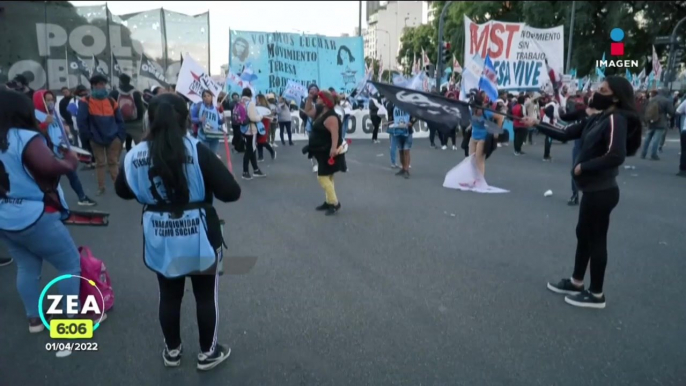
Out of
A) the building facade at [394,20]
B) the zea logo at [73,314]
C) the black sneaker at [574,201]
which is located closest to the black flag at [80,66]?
the zea logo at [73,314]

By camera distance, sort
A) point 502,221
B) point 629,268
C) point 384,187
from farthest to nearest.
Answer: point 384,187 < point 502,221 < point 629,268

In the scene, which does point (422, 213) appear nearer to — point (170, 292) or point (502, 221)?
point (502, 221)

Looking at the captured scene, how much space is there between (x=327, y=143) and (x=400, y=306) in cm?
371

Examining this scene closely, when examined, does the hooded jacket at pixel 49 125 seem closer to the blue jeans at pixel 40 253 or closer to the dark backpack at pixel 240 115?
the blue jeans at pixel 40 253

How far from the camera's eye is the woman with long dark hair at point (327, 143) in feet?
24.6

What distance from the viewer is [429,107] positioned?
5.27 meters

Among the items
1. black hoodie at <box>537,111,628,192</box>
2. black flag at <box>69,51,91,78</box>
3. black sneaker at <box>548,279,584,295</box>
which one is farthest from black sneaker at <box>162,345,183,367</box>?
black flag at <box>69,51,91,78</box>

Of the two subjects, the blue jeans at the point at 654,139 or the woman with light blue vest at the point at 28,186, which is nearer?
the woman with light blue vest at the point at 28,186

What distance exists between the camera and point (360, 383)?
10.6ft

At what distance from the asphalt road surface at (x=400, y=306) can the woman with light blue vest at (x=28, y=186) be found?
753 millimetres

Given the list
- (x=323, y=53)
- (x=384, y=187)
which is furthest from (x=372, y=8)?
(x=384, y=187)

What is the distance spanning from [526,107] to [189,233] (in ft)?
49.4

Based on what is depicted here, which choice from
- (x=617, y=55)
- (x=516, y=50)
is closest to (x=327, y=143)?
(x=516, y=50)

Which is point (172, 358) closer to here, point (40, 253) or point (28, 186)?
point (40, 253)
